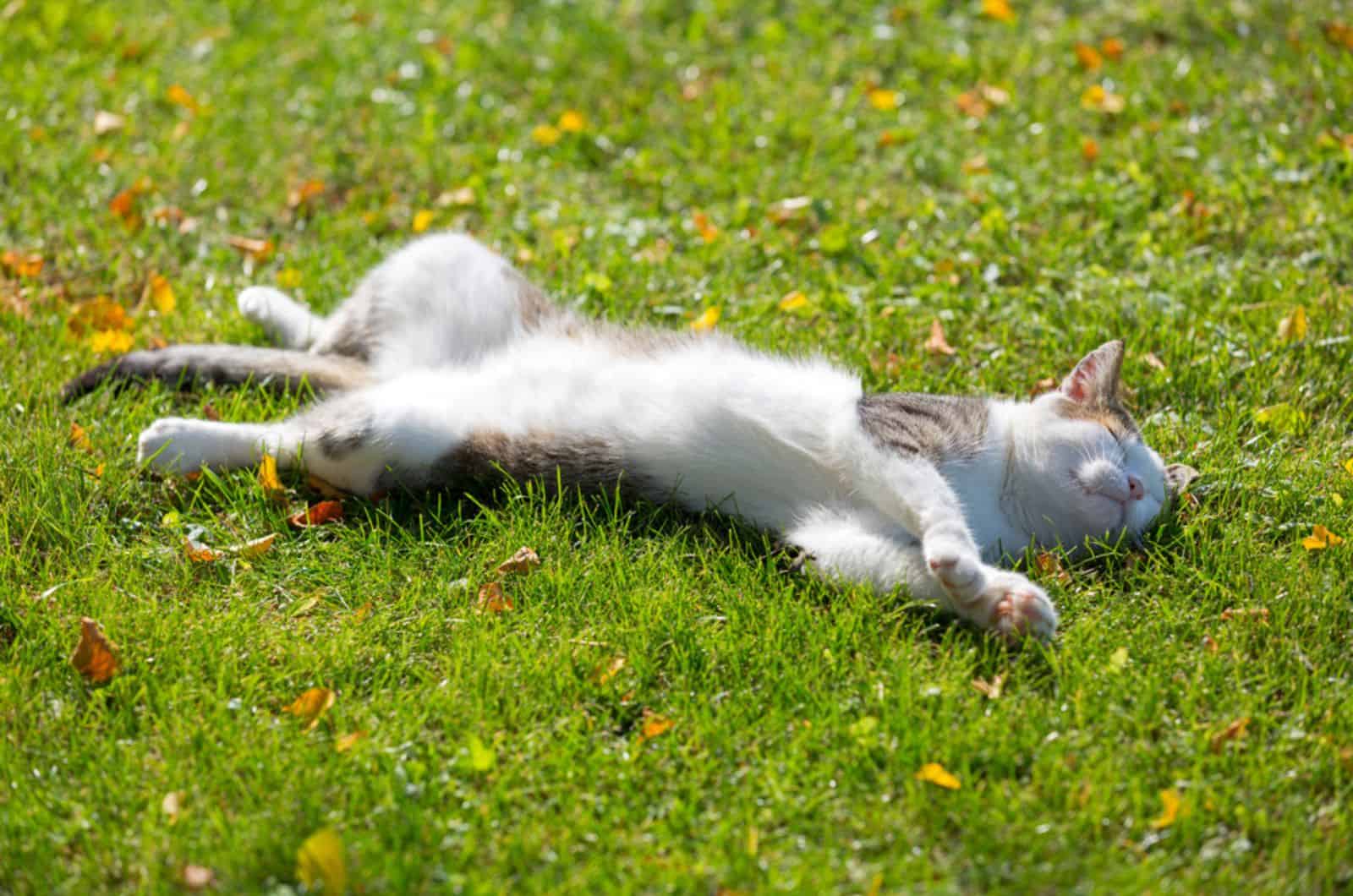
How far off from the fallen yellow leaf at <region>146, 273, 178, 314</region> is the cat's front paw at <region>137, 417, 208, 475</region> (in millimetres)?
1206

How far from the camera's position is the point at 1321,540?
344 cm

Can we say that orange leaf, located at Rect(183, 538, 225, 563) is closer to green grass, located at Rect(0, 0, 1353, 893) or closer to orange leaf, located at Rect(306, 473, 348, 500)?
green grass, located at Rect(0, 0, 1353, 893)

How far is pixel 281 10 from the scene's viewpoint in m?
7.24

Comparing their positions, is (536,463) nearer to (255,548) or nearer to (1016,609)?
(255,548)

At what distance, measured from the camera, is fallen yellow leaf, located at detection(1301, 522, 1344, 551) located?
3428mm

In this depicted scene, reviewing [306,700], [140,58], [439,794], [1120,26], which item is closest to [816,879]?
[439,794]

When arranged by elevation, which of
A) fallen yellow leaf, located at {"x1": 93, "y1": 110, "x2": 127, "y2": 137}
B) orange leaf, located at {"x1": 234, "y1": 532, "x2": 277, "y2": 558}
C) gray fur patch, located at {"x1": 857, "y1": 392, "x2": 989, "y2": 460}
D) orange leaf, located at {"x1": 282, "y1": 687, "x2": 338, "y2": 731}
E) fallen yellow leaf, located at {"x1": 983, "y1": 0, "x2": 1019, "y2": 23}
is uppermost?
fallen yellow leaf, located at {"x1": 983, "y1": 0, "x2": 1019, "y2": 23}

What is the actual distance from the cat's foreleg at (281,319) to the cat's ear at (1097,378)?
105 inches

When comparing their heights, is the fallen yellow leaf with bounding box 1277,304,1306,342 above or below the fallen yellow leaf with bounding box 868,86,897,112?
below

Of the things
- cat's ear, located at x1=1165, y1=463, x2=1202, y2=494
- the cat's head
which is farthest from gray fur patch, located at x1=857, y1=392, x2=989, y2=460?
cat's ear, located at x1=1165, y1=463, x2=1202, y2=494

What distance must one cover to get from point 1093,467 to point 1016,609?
64 centimetres

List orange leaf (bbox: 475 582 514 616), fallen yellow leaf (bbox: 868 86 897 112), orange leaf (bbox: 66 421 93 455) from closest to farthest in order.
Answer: orange leaf (bbox: 475 582 514 616)
orange leaf (bbox: 66 421 93 455)
fallen yellow leaf (bbox: 868 86 897 112)

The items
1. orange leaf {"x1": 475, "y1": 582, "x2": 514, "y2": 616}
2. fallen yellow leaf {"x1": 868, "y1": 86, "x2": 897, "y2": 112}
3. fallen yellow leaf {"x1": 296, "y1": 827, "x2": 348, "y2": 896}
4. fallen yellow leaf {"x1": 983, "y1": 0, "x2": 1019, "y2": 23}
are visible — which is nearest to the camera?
fallen yellow leaf {"x1": 296, "y1": 827, "x2": 348, "y2": 896}

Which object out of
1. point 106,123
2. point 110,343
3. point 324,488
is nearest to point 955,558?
point 324,488
